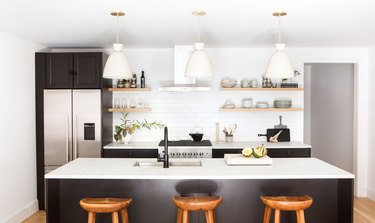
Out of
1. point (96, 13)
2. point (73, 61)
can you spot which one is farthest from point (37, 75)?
point (96, 13)

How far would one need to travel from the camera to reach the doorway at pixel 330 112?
7.27 meters

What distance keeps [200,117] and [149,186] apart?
2912 mm

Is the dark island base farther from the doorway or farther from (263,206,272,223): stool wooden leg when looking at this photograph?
the doorway

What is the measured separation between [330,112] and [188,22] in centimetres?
437

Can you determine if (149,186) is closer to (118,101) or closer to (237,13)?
(237,13)

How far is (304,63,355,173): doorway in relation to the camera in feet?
23.9

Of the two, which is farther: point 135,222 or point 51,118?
point 51,118

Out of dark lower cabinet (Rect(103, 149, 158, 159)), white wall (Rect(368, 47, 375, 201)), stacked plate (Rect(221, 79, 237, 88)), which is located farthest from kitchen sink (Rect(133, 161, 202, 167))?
white wall (Rect(368, 47, 375, 201))

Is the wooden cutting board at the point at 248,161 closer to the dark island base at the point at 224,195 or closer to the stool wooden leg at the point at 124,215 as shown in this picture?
the dark island base at the point at 224,195

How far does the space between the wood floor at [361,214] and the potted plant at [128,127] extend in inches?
64.9

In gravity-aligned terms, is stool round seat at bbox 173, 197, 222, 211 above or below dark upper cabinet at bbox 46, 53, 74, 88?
below

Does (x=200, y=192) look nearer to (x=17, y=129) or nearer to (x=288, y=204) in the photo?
(x=288, y=204)

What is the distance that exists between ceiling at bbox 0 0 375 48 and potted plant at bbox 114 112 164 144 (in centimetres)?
131

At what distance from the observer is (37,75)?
19.5 feet
